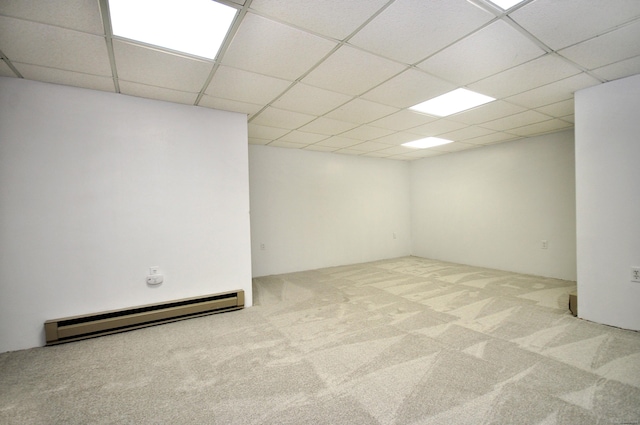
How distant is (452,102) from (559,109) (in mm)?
1507

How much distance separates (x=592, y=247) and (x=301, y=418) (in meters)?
3.45

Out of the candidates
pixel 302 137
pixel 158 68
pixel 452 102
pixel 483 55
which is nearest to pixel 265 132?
pixel 302 137

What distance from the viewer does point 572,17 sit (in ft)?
5.94

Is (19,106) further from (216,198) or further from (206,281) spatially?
(206,281)

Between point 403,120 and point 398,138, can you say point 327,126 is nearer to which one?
point 403,120

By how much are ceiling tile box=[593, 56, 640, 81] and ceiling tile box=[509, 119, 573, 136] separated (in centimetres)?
139

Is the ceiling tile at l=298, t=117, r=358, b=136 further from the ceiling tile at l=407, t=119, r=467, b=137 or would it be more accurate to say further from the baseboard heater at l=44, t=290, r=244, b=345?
the baseboard heater at l=44, t=290, r=244, b=345

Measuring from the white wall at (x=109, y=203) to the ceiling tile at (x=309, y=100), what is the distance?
2.55ft

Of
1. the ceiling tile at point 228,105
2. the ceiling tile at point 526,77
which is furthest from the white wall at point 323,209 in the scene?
the ceiling tile at point 526,77

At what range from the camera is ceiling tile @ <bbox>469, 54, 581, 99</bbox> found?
2.42 meters

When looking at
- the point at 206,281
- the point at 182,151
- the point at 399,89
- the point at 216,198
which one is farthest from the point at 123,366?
the point at 399,89

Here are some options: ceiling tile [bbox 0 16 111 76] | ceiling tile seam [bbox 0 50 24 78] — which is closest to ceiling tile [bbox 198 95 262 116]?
ceiling tile [bbox 0 16 111 76]

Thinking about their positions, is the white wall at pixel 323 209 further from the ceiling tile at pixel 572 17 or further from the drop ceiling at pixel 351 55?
the ceiling tile at pixel 572 17

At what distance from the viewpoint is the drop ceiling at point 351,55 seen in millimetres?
1752
